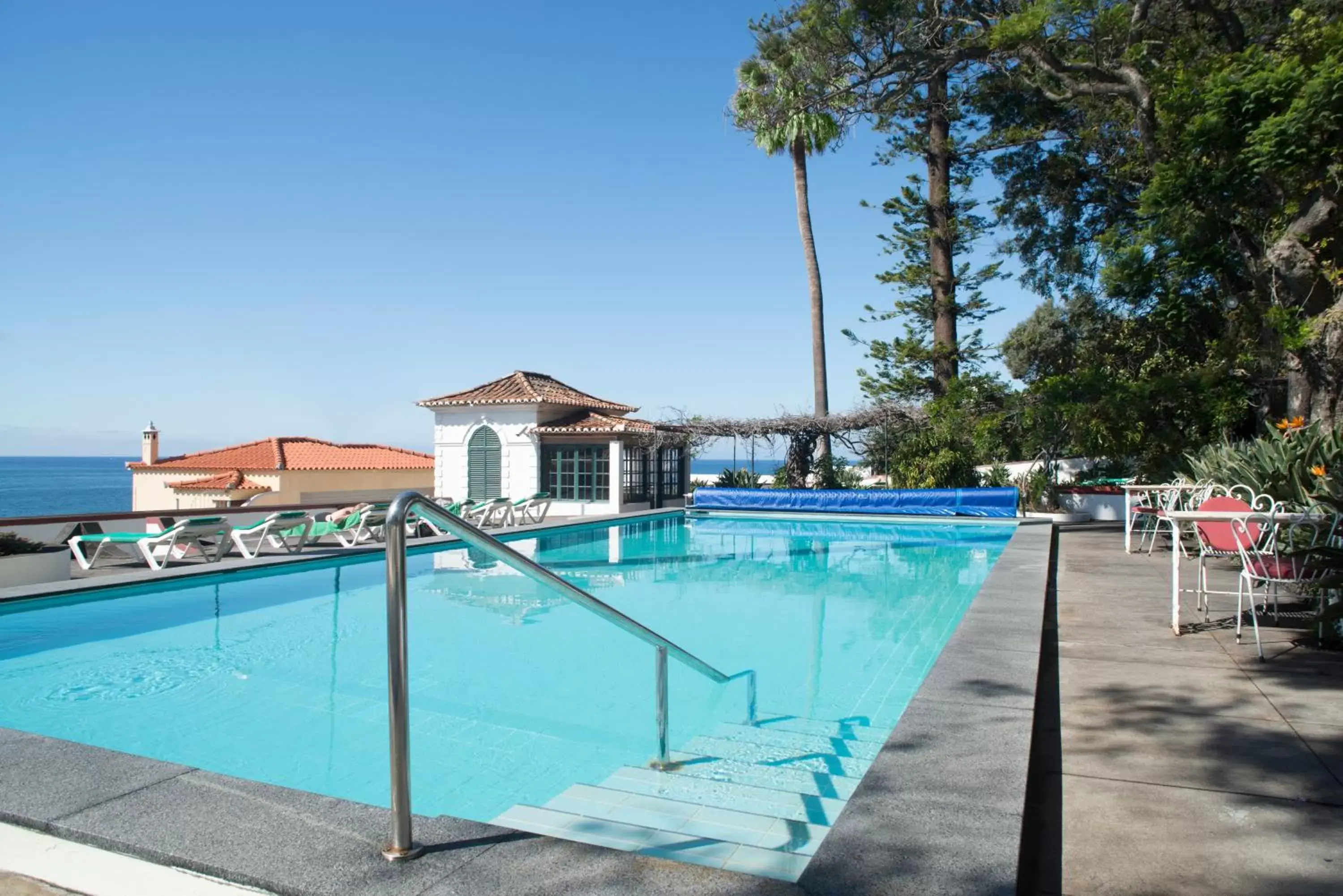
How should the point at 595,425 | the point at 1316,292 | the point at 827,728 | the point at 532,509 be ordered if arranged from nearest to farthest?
the point at 827,728 → the point at 1316,292 → the point at 532,509 → the point at 595,425

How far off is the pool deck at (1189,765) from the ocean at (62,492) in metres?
50.0

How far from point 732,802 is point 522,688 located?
9.10ft

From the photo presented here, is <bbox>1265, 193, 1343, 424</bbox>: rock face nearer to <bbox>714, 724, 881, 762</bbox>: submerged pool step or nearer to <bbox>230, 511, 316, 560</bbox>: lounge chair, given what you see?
<bbox>714, 724, 881, 762</bbox>: submerged pool step

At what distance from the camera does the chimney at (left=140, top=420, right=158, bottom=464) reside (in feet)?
98.0

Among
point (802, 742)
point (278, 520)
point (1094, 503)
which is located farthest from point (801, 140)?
point (802, 742)

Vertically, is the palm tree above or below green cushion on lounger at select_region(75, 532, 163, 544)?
above

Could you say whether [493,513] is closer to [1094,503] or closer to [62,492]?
[1094,503]

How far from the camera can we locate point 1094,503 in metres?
17.3

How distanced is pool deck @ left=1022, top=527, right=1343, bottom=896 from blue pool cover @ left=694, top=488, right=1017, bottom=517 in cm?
1244

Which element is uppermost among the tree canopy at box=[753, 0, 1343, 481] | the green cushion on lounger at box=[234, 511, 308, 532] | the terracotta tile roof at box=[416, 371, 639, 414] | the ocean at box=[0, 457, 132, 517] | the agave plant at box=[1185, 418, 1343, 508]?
the tree canopy at box=[753, 0, 1343, 481]

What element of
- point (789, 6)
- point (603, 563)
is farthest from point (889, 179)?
point (603, 563)

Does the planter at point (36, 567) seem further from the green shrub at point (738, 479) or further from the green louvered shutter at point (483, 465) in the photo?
the green shrub at point (738, 479)

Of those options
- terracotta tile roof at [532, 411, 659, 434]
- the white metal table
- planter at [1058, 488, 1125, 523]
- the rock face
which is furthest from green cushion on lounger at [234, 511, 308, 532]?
planter at [1058, 488, 1125, 523]

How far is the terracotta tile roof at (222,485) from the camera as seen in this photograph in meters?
28.1
